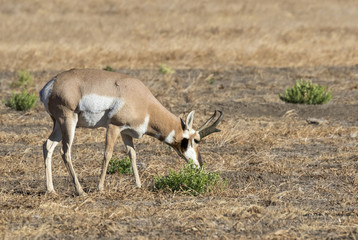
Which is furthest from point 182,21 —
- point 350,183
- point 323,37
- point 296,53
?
point 350,183

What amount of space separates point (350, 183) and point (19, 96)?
7393 millimetres

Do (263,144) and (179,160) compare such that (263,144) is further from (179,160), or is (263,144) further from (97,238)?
(97,238)

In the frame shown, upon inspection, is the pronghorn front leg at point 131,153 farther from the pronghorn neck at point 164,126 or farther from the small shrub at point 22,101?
the small shrub at point 22,101

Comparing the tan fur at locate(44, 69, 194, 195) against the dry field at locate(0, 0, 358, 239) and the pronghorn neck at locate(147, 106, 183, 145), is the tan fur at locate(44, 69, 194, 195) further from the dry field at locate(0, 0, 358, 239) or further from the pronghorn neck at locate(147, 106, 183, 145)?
the dry field at locate(0, 0, 358, 239)

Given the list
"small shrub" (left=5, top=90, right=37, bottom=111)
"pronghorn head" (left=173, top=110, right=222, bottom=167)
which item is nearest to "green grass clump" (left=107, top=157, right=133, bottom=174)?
"pronghorn head" (left=173, top=110, right=222, bottom=167)

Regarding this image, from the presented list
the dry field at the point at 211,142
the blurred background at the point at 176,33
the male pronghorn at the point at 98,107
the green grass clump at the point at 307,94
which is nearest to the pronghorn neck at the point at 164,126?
the male pronghorn at the point at 98,107

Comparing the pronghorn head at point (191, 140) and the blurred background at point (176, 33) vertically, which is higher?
the pronghorn head at point (191, 140)

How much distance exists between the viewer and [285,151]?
11.2m

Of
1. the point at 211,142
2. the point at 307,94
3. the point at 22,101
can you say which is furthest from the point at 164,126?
the point at 307,94

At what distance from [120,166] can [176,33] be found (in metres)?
19.6

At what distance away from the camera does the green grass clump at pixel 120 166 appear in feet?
31.3

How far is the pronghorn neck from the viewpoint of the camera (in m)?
8.56

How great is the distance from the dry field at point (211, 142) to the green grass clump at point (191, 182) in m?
0.14

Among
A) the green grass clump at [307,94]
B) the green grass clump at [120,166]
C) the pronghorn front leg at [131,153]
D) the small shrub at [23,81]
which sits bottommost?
the small shrub at [23,81]
